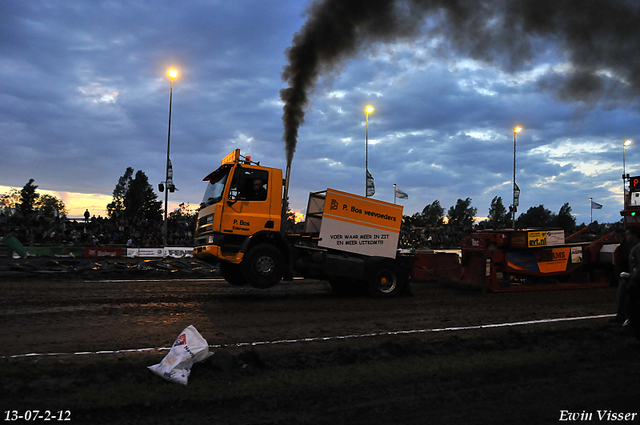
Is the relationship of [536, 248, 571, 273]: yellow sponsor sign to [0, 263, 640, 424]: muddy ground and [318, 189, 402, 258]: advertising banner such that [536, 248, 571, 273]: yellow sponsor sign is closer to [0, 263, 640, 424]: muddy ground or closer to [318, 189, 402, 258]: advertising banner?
Answer: [0, 263, 640, 424]: muddy ground

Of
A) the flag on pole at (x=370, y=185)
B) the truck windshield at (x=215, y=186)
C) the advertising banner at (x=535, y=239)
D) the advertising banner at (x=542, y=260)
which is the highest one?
the flag on pole at (x=370, y=185)

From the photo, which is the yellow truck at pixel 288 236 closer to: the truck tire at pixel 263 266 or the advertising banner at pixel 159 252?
the truck tire at pixel 263 266

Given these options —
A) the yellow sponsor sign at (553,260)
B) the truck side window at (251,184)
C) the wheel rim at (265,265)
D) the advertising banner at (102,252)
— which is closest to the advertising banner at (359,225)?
the wheel rim at (265,265)

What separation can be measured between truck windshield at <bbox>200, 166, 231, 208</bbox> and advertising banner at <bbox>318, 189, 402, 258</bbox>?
2.43 m

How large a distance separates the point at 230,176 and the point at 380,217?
382 cm

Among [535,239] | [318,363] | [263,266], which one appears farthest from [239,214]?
[535,239]

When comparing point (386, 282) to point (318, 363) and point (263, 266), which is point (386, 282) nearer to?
point (263, 266)

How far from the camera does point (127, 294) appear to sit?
32.2 ft

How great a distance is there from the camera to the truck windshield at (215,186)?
9.40 meters

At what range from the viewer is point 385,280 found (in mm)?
10555

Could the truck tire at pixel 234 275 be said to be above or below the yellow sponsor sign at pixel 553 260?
below

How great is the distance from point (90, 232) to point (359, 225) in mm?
24361

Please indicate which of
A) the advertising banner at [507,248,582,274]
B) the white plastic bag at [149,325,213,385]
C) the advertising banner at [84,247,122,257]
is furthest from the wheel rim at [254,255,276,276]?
the advertising banner at [84,247,122,257]

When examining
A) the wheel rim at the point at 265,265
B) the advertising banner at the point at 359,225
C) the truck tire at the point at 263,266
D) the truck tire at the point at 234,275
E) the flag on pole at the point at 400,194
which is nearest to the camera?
the truck tire at the point at 263,266
